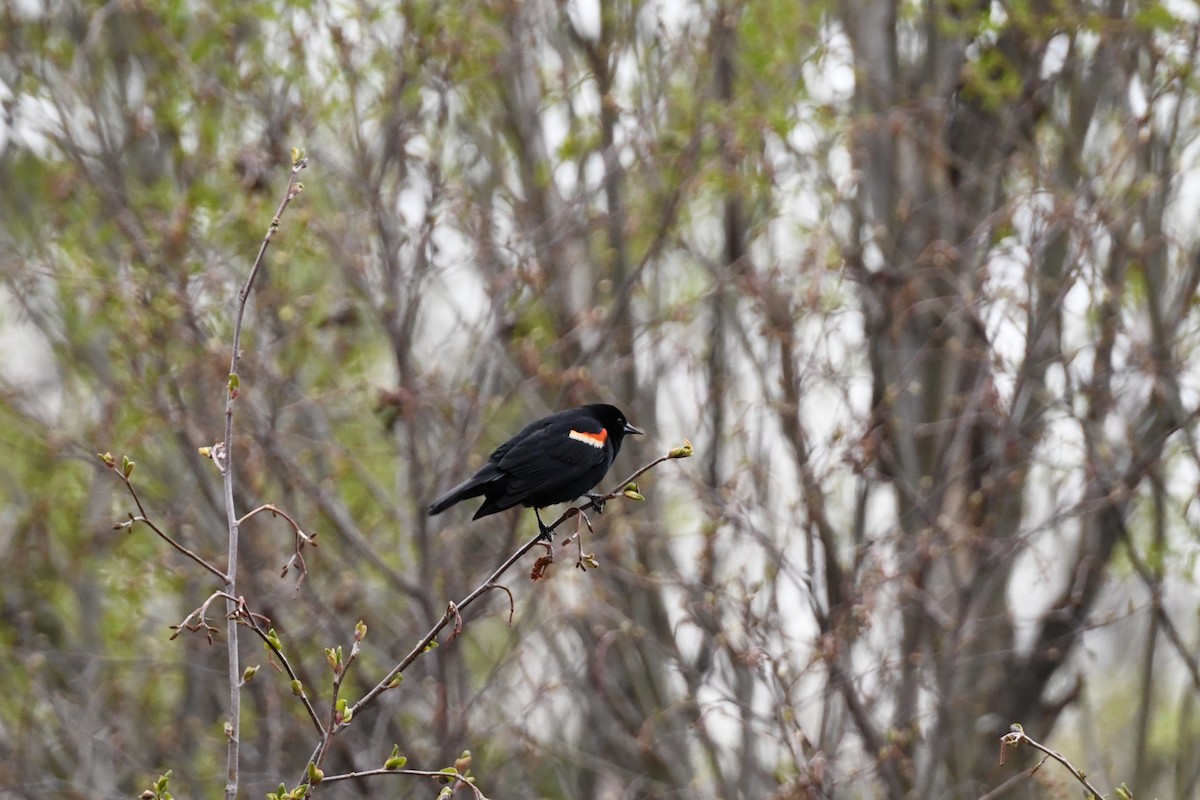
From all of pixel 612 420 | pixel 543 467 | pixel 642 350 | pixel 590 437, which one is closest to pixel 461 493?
pixel 543 467

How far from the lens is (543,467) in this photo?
515 cm

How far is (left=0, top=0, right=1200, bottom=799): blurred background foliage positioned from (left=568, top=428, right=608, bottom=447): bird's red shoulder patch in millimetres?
1013

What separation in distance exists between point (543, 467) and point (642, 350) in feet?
8.65

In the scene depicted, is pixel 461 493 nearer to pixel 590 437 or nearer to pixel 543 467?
pixel 543 467

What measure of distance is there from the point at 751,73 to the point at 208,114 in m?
3.51

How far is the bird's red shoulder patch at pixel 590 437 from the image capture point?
17.8ft

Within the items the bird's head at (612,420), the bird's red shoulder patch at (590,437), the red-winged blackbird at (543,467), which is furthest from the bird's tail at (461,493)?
the bird's head at (612,420)

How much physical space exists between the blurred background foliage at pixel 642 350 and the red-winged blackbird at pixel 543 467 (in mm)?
1095

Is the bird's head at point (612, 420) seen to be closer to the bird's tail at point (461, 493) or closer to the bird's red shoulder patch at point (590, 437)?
the bird's red shoulder patch at point (590, 437)

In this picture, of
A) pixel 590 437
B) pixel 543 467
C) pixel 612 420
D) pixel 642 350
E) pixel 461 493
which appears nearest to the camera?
pixel 461 493

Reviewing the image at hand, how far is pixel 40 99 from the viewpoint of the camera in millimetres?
7961

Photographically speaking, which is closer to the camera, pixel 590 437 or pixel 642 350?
pixel 590 437

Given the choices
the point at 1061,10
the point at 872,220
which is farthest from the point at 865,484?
the point at 1061,10

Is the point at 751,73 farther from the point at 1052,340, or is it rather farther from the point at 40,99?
the point at 40,99
